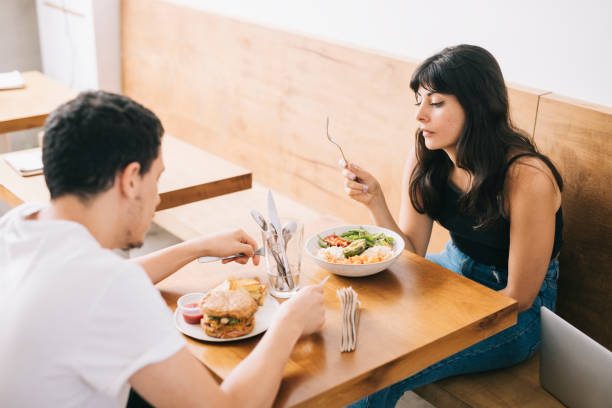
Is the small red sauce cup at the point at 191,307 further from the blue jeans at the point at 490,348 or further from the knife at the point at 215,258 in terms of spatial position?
the blue jeans at the point at 490,348

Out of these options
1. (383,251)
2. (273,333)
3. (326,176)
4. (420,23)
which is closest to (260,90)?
(326,176)

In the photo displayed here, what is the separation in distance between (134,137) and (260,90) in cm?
206

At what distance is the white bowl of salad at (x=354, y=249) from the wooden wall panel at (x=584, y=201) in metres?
0.64

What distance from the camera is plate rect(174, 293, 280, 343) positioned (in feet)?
4.15

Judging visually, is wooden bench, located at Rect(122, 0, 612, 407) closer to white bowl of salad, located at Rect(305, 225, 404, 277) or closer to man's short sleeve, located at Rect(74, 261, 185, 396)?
white bowl of salad, located at Rect(305, 225, 404, 277)

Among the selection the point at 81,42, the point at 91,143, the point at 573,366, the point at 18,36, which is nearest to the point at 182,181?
the point at 91,143

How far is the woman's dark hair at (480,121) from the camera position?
1.71m

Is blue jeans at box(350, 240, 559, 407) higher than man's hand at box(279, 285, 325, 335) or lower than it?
lower

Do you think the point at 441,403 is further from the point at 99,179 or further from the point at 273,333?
the point at 99,179

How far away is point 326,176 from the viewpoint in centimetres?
281

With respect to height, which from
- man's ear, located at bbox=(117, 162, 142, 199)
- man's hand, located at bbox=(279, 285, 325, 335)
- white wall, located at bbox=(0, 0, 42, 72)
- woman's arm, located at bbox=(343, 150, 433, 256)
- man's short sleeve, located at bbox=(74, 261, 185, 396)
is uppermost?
man's ear, located at bbox=(117, 162, 142, 199)

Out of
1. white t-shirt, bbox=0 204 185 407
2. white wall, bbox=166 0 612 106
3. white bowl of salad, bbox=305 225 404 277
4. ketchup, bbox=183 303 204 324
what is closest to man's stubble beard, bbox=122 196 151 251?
white t-shirt, bbox=0 204 185 407

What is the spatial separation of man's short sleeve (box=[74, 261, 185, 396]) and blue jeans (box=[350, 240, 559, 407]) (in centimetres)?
78

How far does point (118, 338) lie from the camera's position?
922mm
